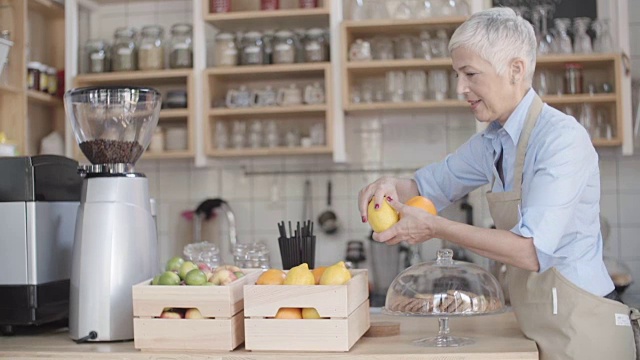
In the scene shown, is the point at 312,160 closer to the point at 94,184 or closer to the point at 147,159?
the point at 147,159

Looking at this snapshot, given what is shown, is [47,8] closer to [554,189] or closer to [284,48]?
[284,48]

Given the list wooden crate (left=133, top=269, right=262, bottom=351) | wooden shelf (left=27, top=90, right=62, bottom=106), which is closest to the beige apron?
wooden crate (left=133, top=269, right=262, bottom=351)

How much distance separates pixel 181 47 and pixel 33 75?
0.69 metres

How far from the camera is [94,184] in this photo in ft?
6.23

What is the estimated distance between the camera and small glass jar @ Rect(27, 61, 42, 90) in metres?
3.82

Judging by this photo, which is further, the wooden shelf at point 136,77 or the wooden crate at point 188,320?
the wooden shelf at point 136,77

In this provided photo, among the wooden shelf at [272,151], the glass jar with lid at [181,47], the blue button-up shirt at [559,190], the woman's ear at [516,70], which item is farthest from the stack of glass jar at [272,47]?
the woman's ear at [516,70]

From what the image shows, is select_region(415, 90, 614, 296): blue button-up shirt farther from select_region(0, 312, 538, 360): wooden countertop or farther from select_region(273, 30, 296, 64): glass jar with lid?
select_region(273, 30, 296, 64): glass jar with lid

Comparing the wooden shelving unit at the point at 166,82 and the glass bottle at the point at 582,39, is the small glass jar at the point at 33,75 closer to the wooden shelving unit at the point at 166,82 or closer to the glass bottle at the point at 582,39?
the wooden shelving unit at the point at 166,82

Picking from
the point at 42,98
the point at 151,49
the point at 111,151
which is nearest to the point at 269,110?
the point at 151,49

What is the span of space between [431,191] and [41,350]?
98cm

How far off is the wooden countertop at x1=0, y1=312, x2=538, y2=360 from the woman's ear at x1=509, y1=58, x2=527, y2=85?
0.55 metres

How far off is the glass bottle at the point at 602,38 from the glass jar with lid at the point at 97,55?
7.43ft

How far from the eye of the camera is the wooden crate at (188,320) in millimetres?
1686
